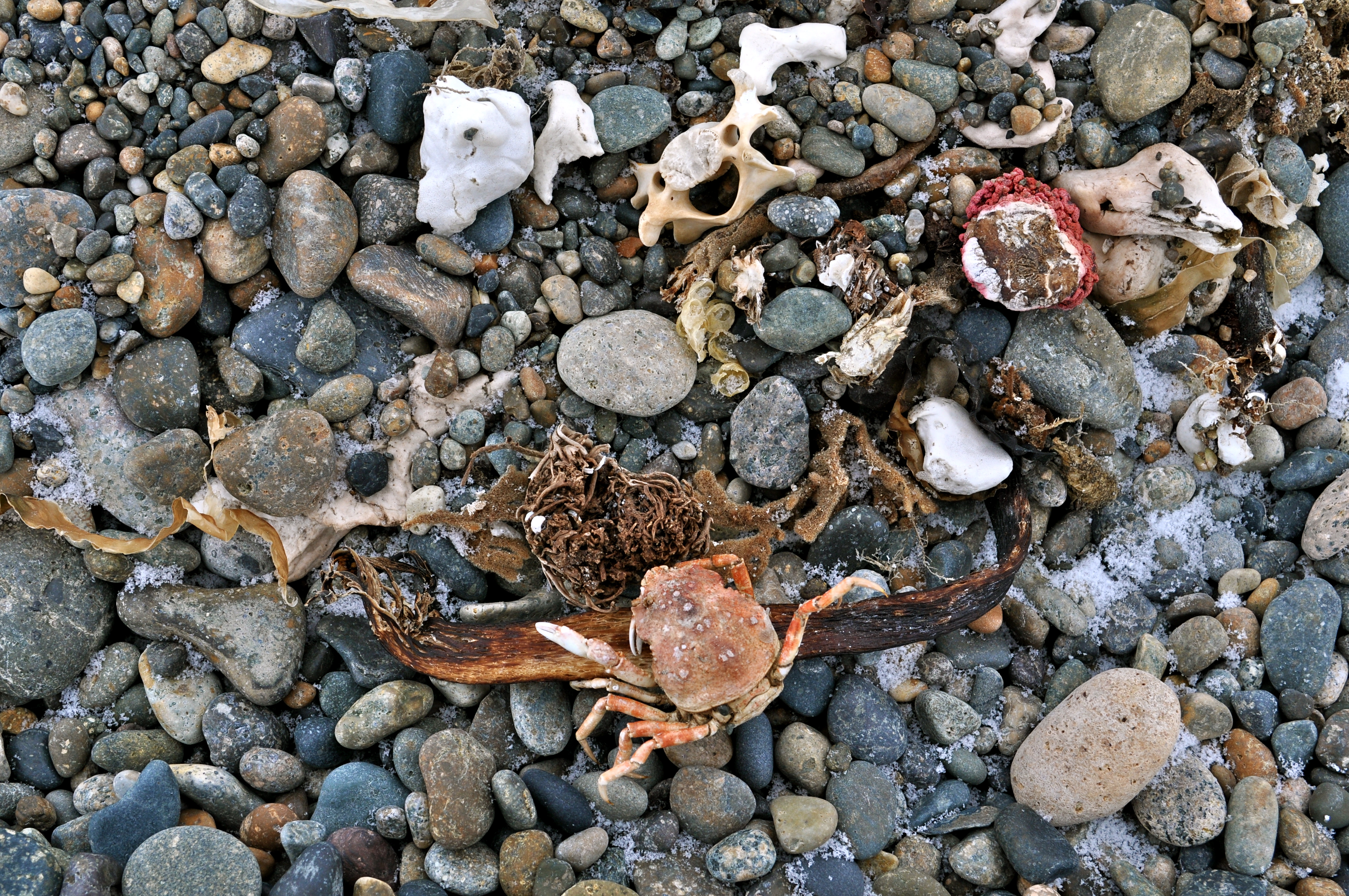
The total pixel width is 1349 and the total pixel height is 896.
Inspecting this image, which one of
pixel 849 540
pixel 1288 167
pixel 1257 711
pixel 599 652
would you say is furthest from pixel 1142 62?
pixel 599 652

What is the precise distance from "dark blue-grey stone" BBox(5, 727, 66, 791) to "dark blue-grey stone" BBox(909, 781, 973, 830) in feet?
11.9

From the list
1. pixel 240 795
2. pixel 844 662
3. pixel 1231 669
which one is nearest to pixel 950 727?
pixel 844 662

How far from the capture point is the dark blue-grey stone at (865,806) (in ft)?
11.7

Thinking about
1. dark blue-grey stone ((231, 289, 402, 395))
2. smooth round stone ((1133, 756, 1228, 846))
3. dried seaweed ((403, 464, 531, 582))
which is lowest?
smooth round stone ((1133, 756, 1228, 846))

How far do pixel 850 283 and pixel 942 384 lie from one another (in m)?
0.68

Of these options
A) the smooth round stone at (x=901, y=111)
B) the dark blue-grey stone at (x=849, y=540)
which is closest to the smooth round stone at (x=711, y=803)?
the dark blue-grey stone at (x=849, y=540)

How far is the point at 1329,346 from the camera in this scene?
14.0ft

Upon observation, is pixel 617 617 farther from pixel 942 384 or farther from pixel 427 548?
pixel 942 384

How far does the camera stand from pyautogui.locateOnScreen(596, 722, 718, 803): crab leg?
3.38 meters

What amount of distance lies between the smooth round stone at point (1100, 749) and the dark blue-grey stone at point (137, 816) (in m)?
3.47

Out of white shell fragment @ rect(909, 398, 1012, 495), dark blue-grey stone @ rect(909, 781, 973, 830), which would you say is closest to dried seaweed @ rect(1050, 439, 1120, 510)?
white shell fragment @ rect(909, 398, 1012, 495)

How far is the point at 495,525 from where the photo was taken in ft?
12.9

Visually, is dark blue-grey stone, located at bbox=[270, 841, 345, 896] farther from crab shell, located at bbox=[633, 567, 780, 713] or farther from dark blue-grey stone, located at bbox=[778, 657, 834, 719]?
dark blue-grey stone, located at bbox=[778, 657, 834, 719]

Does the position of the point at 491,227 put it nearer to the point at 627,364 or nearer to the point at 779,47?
the point at 627,364
